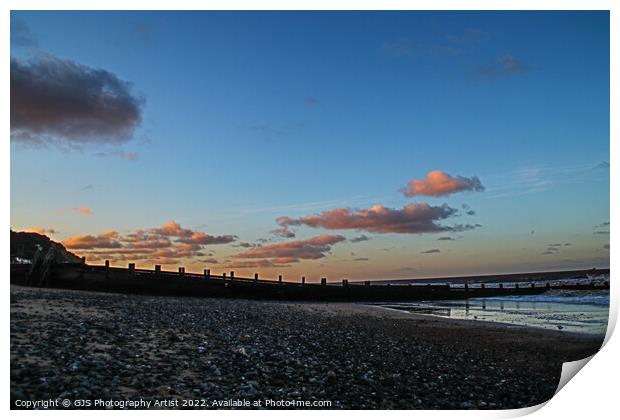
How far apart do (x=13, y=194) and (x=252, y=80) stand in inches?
203

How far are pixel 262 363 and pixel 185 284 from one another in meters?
13.4

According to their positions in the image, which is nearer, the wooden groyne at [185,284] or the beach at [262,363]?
the beach at [262,363]

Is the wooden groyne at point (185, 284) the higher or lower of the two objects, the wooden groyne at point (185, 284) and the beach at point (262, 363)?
the higher

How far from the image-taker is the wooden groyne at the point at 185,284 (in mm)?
16234

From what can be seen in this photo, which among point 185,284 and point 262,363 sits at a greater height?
point 185,284

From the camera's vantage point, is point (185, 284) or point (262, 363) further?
point (185, 284)

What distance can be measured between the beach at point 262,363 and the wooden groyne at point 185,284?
12.2 ft

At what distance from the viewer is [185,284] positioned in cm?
2052

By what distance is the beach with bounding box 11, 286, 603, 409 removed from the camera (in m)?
6.91

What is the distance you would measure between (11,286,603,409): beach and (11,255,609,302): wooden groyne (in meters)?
3.71

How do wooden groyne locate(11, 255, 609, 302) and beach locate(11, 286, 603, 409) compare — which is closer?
beach locate(11, 286, 603, 409)

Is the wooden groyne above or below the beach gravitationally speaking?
above
